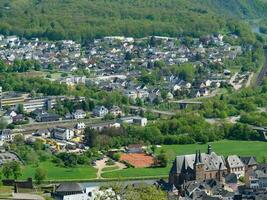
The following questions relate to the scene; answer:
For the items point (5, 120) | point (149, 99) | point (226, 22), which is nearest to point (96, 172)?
point (5, 120)

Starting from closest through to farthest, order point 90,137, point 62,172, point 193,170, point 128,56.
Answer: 1. point 193,170
2. point 62,172
3. point 90,137
4. point 128,56

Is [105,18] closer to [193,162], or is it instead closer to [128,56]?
[128,56]

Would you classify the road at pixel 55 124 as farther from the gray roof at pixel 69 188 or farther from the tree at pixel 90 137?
the gray roof at pixel 69 188

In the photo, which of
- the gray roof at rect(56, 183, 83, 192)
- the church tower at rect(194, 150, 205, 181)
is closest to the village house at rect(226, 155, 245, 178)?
the church tower at rect(194, 150, 205, 181)

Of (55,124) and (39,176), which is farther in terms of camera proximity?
(55,124)

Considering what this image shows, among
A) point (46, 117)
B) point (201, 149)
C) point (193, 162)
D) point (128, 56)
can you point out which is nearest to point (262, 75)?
point (128, 56)

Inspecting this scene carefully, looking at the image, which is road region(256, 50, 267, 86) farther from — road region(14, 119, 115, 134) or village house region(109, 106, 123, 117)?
road region(14, 119, 115, 134)
